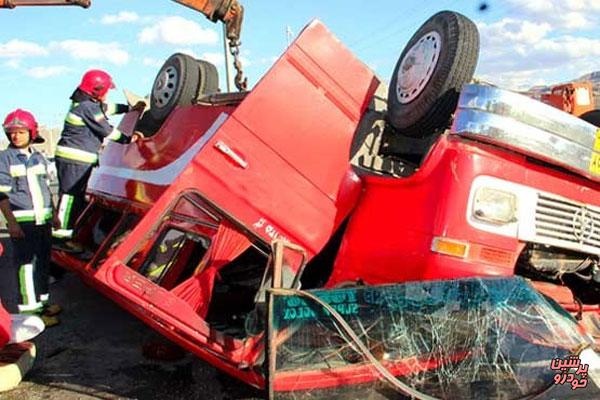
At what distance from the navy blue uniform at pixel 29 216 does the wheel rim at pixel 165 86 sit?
3.38 ft

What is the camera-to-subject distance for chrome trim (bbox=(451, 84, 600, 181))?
275 cm

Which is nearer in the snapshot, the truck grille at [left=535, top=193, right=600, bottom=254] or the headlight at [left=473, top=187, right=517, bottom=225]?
the headlight at [left=473, top=187, right=517, bottom=225]

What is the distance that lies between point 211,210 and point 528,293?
1.58 meters

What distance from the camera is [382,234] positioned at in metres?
3.00

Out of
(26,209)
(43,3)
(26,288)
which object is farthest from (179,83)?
(26,288)

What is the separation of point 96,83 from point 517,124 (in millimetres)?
3437

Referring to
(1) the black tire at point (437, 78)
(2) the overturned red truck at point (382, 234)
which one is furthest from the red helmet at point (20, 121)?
(1) the black tire at point (437, 78)

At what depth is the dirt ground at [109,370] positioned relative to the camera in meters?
3.16

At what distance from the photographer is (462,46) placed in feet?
9.66

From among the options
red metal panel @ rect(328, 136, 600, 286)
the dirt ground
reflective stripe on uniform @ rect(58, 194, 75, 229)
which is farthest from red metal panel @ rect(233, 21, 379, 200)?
reflective stripe on uniform @ rect(58, 194, 75, 229)

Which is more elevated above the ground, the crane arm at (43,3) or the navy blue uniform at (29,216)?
the crane arm at (43,3)

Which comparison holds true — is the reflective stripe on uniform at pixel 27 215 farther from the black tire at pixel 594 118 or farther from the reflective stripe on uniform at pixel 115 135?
the black tire at pixel 594 118

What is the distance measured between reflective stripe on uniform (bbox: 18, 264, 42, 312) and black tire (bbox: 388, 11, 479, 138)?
9.19ft

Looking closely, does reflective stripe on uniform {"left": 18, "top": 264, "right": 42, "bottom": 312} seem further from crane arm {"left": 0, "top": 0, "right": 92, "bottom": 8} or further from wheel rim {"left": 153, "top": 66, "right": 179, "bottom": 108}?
crane arm {"left": 0, "top": 0, "right": 92, "bottom": 8}
